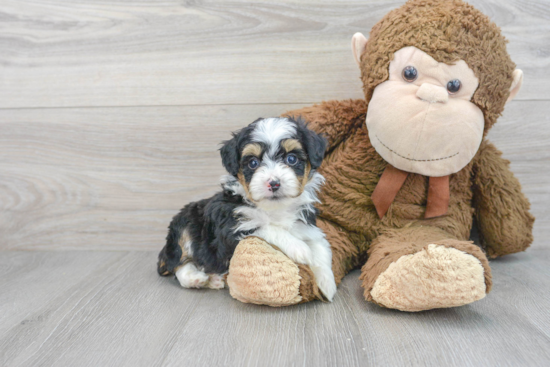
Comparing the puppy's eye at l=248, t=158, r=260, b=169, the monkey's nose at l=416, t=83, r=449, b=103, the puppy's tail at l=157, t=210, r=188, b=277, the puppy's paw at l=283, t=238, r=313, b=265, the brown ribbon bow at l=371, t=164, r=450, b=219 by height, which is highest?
A: the monkey's nose at l=416, t=83, r=449, b=103

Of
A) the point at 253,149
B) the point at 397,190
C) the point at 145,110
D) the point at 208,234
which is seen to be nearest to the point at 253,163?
the point at 253,149

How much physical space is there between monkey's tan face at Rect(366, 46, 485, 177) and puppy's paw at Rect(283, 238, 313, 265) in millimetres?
539

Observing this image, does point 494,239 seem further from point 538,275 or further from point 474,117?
point 474,117

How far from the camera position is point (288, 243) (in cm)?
163

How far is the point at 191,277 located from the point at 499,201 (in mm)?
1464

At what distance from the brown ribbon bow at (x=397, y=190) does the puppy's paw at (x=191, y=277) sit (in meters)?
0.83

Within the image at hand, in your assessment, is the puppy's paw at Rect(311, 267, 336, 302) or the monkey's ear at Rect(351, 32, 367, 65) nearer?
the puppy's paw at Rect(311, 267, 336, 302)

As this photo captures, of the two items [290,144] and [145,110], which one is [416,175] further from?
[145,110]

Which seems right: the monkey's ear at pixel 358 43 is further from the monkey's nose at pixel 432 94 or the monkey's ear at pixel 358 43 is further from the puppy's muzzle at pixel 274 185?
the puppy's muzzle at pixel 274 185

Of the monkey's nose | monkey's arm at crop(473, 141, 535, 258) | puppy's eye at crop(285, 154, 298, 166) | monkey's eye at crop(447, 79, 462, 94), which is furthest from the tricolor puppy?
monkey's arm at crop(473, 141, 535, 258)

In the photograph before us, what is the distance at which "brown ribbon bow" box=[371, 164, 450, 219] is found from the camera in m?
1.87

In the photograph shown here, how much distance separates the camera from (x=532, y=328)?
1428mm

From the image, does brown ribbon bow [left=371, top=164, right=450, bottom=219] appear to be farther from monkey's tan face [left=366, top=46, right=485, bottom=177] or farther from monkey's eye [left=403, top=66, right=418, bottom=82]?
monkey's eye [left=403, top=66, right=418, bottom=82]

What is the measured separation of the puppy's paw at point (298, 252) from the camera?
5.27ft
